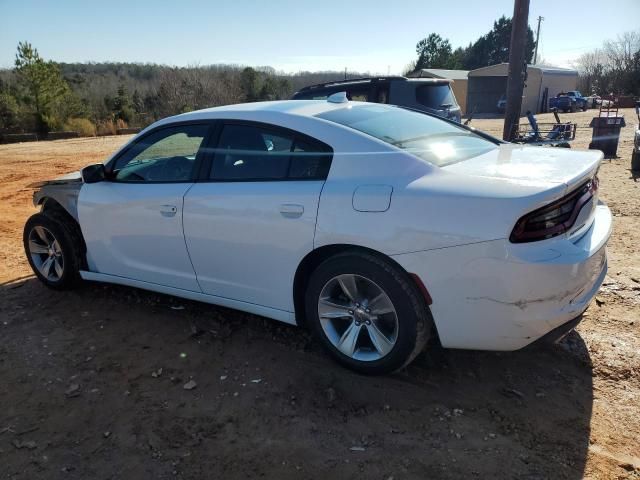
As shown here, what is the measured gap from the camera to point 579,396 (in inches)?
108

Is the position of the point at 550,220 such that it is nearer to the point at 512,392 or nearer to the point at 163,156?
the point at 512,392

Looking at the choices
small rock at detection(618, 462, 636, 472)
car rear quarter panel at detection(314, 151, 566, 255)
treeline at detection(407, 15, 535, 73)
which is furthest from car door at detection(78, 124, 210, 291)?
treeline at detection(407, 15, 535, 73)

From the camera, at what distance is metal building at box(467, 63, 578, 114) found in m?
39.0

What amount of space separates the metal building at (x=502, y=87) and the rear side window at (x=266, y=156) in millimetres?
38597

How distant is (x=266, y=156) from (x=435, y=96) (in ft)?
22.4

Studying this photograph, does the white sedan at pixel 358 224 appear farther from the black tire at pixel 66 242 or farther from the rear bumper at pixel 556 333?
the black tire at pixel 66 242

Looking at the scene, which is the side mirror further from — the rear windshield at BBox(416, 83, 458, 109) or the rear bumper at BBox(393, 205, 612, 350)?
the rear windshield at BBox(416, 83, 458, 109)

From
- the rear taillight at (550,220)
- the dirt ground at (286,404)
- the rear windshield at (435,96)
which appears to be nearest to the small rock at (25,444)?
the dirt ground at (286,404)

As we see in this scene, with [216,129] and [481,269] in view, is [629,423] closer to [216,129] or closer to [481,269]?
[481,269]

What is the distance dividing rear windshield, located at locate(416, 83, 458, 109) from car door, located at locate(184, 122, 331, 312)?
6339mm

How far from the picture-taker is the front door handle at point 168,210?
3.46 metres

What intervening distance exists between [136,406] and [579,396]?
2.55 m

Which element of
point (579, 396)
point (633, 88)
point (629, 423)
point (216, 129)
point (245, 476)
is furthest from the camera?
point (633, 88)

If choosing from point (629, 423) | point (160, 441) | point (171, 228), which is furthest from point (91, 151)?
point (629, 423)
